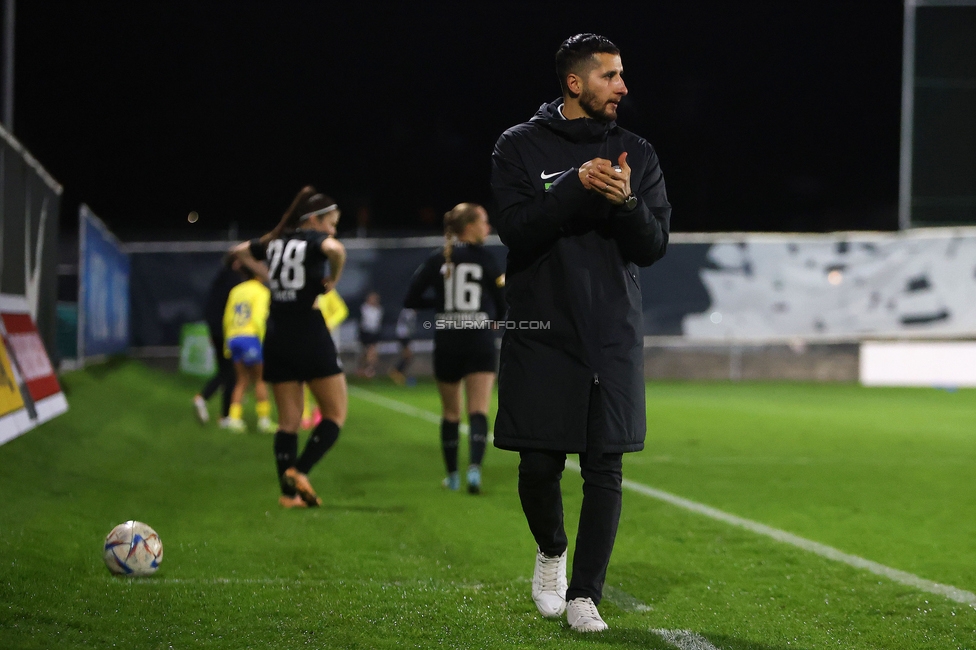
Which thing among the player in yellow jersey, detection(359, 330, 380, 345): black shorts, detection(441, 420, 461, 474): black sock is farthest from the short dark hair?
detection(359, 330, 380, 345): black shorts

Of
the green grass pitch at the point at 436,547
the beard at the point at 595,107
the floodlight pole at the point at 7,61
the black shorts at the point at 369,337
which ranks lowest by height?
the green grass pitch at the point at 436,547

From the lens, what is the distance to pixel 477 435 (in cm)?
762

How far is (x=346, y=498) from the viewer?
7156 millimetres

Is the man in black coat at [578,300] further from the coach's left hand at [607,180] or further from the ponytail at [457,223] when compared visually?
the ponytail at [457,223]

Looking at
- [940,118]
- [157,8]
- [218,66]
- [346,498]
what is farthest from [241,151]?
[346,498]

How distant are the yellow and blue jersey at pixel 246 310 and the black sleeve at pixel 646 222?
828 cm

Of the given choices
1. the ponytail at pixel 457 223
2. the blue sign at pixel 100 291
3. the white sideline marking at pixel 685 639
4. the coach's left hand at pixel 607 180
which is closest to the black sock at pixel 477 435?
the ponytail at pixel 457 223

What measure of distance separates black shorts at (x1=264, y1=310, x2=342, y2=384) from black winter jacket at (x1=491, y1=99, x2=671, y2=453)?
9.37ft

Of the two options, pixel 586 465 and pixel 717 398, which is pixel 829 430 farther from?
pixel 586 465

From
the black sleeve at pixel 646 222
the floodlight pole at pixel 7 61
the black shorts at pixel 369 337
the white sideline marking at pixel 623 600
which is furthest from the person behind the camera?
the black shorts at pixel 369 337

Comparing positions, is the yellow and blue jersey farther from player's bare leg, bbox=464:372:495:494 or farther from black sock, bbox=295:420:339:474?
black sock, bbox=295:420:339:474

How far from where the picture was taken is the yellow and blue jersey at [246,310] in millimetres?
11820

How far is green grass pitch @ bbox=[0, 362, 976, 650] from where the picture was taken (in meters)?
3.87

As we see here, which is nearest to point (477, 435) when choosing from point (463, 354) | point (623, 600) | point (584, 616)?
point (463, 354)
